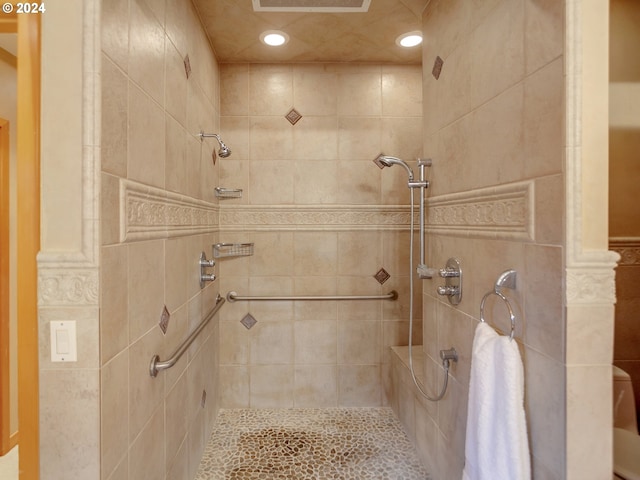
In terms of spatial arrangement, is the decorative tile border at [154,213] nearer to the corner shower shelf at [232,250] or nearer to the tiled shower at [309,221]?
the tiled shower at [309,221]

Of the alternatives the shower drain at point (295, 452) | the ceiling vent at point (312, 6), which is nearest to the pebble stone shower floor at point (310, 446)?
the shower drain at point (295, 452)

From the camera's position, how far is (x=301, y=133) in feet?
7.06

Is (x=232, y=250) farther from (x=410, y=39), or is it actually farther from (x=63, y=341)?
(x=410, y=39)

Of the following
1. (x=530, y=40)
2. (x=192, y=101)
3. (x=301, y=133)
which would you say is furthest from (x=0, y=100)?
(x=530, y=40)

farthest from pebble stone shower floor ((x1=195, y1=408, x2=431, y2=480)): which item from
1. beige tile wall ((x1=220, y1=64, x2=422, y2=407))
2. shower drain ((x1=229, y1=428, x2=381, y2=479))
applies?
beige tile wall ((x1=220, y1=64, x2=422, y2=407))

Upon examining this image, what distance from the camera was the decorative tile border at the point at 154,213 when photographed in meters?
0.91

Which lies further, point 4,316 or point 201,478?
point 4,316

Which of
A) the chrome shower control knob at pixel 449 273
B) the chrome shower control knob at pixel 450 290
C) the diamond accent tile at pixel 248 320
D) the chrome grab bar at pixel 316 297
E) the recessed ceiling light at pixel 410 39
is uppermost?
the recessed ceiling light at pixel 410 39

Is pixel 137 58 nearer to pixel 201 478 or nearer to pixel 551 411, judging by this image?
pixel 551 411

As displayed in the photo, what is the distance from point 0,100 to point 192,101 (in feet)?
3.86

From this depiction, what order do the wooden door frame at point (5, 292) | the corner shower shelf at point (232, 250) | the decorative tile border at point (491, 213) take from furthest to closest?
the corner shower shelf at point (232, 250), the wooden door frame at point (5, 292), the decorative tile border at point (491, 213)

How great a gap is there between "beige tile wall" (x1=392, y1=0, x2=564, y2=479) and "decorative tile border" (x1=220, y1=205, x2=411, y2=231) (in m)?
0.66

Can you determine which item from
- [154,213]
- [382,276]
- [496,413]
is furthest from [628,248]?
[154,213]

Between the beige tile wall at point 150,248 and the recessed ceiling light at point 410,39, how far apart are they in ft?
3.68
